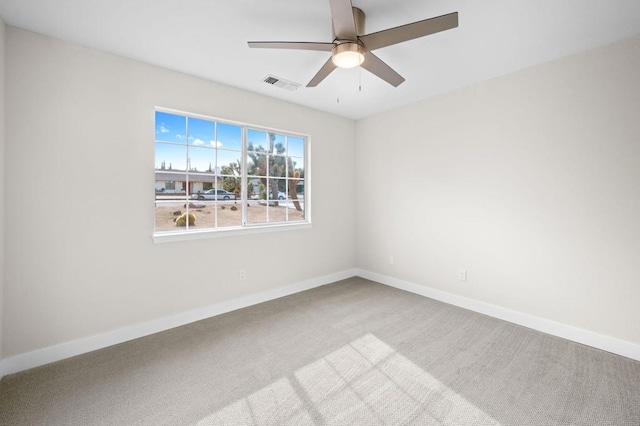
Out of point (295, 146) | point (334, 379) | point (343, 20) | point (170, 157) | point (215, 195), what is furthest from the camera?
point (295, 146)

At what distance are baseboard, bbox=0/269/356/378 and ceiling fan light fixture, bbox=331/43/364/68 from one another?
2747mm

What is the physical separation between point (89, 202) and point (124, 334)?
124 cm

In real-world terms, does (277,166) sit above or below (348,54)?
below

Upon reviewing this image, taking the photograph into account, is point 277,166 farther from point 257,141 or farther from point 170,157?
point 170,157

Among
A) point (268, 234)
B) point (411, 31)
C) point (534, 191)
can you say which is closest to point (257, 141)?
point (268, 234)

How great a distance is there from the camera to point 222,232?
3209mm

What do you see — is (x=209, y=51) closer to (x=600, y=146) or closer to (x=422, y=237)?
(x=422, y=237)

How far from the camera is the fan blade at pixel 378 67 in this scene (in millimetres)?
2058

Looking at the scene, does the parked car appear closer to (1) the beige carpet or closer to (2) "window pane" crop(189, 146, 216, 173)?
(2) "window pane" crop(189, 146, 216, 173)

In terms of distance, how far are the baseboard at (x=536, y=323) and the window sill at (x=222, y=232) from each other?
1765mm

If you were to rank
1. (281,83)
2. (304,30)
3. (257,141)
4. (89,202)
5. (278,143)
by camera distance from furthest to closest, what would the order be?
(278,143), (257,141), (281,83), (89,202), (304,30)

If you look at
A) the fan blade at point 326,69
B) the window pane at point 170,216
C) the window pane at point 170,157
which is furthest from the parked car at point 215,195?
the fan blade at point 326,69

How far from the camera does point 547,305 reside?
2777mm

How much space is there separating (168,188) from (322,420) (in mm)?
2543
